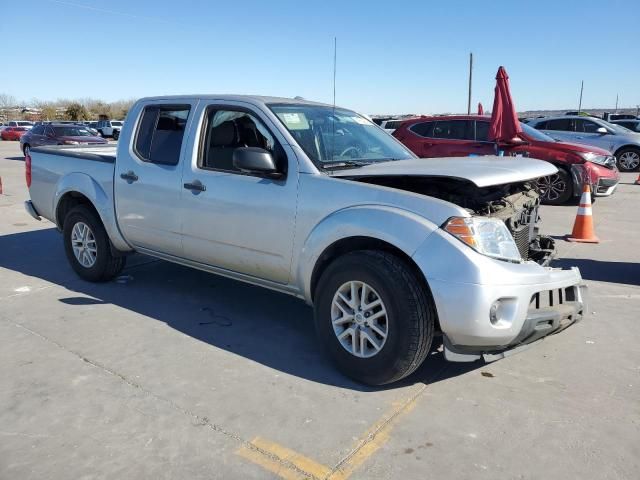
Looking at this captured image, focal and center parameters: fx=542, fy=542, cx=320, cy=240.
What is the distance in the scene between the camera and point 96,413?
Result: 314cm

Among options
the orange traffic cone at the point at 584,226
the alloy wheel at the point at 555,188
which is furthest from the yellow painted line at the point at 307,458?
the alloy wheel at the point at 555,188

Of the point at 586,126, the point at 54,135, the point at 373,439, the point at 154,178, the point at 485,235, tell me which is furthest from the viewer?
the point at 54,135

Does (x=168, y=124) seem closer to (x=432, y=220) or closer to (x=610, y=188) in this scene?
(x=432, y=220)

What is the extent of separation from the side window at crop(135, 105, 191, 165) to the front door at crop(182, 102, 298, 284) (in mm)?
258

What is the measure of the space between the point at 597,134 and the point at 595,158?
20.9ft

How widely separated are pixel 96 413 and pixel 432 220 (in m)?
2.25

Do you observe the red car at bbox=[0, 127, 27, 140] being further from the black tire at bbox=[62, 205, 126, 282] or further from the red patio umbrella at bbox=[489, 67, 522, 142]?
the black tire at bbox=[62, 205, 126, 282]

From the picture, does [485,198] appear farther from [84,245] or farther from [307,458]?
[84,245]

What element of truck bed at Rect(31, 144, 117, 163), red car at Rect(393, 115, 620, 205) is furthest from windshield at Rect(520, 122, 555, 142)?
truck bed at Rect(31, 144, 117, 163)

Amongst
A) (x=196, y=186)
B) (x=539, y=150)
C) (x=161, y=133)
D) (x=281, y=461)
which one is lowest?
(x=281, y=461)

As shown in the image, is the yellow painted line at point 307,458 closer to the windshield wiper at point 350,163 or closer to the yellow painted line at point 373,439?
the yellow painted line at point 373,439

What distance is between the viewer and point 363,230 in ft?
11.1

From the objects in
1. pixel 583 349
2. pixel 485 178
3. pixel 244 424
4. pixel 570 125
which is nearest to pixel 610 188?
pixel 570 125

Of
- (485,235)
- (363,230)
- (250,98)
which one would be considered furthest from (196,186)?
(485,235)
